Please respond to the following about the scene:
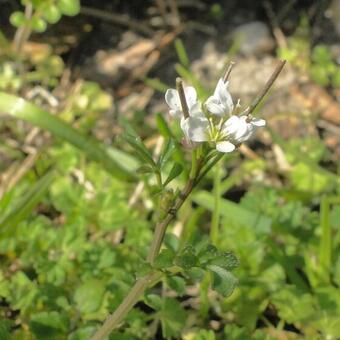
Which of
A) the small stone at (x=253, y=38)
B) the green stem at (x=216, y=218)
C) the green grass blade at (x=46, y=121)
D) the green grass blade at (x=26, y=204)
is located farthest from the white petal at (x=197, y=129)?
the small stone at (x=253, y=38)

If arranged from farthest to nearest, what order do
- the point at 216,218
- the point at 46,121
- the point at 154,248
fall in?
the point at 46,121, the point at 216,218, the point at 154,248

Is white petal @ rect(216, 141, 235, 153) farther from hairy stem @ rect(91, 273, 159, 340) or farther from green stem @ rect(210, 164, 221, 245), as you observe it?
green stem @ rect(210, 164, 221, 245)

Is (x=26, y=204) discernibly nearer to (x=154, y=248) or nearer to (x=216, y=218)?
(x=216, y=218)

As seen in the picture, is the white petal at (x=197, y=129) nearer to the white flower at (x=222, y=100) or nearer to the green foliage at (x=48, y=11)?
the white flower at (x=222, y=100)

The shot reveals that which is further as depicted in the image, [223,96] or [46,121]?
[46,121]

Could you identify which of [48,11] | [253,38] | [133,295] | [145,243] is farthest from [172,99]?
[253,38]
